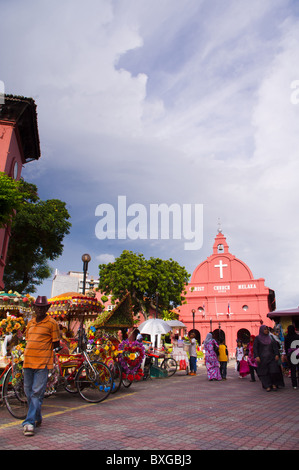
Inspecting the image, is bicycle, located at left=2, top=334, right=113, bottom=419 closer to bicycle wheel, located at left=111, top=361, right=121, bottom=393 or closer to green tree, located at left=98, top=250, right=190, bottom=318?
bicycle wheel, located at left=111, top=361, right=121, bottom=393

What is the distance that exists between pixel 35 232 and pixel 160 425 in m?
19.9

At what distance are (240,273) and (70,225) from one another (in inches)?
978

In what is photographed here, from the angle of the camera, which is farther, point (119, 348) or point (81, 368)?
point (119, 348)

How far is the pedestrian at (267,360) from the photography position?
31.6 ft

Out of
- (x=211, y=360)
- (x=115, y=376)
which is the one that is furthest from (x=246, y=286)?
(x=115, y=376)

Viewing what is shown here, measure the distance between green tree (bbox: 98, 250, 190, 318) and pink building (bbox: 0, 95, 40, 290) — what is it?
53.7 ft

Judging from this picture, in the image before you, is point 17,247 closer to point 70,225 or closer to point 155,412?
point 70,225

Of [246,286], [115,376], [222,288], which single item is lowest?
[115,376]

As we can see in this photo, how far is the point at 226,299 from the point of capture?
4125 centimetres

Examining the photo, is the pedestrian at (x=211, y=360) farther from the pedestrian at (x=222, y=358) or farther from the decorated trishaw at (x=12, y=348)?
the decorated trishaw at (x=12, y=348)

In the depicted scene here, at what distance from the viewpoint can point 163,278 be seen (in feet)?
110

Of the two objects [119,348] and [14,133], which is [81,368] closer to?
[119,348]

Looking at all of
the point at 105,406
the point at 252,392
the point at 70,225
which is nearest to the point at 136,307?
the point at 70,225

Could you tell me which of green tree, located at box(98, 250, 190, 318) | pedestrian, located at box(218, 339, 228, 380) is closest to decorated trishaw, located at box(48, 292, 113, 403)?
pedestrian, located at box(218, 339, 228, 380)
